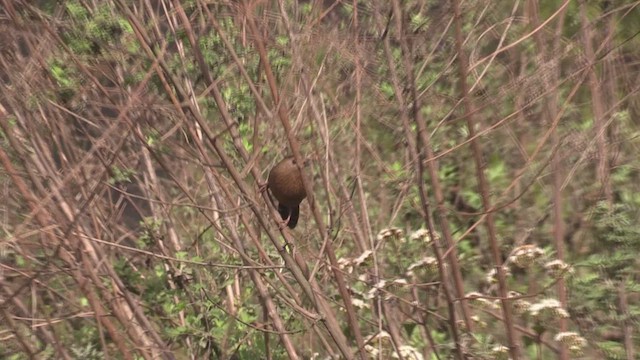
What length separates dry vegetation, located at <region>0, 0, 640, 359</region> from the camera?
93.0 inches

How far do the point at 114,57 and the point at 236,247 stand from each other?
2.50 ft

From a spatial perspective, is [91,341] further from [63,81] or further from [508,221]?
[508,221]

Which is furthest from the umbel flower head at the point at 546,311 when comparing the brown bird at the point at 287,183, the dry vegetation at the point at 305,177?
the brown bird at the point at 287,183

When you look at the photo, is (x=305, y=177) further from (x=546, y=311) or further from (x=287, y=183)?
(x=546, y=311)

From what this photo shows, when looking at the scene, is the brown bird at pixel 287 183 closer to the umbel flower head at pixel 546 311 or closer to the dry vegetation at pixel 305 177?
the dry vegetation at pixel 305 177

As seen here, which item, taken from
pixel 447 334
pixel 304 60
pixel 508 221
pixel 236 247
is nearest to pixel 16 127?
Result: pixel 236 247

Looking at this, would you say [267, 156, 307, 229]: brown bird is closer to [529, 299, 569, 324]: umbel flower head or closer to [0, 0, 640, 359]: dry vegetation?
[0, 0, 640, 359]: dry vegetation

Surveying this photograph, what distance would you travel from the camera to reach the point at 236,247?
2.65 m

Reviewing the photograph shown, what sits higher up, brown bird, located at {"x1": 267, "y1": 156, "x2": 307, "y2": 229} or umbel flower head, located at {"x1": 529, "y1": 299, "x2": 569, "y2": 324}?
brown bird, located at {"x1": 267, "y1": 156, "x2": 307, "y2": 229}

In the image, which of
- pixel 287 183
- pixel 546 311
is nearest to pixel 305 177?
pixel 287 183

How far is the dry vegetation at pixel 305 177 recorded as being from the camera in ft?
7.75

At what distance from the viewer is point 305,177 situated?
218 cm

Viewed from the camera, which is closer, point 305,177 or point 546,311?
point 305,177

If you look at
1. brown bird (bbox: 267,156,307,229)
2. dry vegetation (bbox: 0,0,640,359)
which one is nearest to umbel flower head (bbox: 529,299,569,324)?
dry vegetation (bbox: 0,0,640,359)
